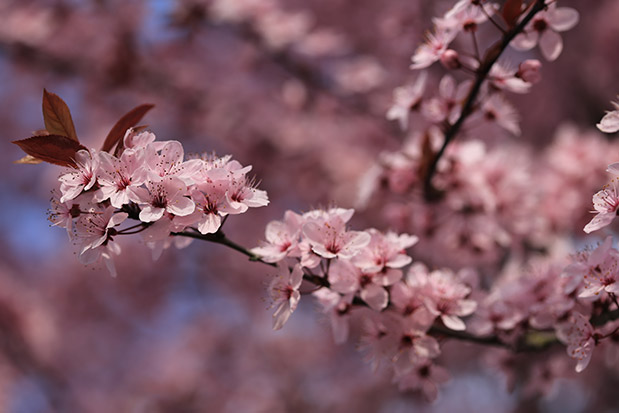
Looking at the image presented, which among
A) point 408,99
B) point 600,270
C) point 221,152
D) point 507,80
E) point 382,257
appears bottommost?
point 221,152

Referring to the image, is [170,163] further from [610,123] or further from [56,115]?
[610,123]

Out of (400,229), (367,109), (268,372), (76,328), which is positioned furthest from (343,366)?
(400,229)

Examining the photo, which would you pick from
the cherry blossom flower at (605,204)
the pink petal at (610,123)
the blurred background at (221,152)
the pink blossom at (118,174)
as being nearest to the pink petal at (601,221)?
the cherry blossom flower at (605,204)

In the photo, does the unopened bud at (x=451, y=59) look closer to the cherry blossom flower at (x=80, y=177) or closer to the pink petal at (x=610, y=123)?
the pink petal at (x=610, y=123)

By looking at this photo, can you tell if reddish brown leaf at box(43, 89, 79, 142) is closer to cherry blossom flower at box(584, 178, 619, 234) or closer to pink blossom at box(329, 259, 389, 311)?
pink blossom at box(329, 259, 389, 311)

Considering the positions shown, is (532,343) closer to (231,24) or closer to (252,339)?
(231,24)

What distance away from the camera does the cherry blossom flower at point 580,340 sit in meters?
0.97

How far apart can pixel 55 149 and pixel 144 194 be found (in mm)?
225

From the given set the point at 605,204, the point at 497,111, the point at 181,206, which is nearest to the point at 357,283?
the point at 181,206

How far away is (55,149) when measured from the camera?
98cm

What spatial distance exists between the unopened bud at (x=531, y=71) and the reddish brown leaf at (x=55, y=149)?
1052mm

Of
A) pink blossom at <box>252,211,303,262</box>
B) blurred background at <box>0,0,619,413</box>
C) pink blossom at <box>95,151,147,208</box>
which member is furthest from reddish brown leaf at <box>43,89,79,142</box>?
blurred background at <box>0,0,619,413</box>

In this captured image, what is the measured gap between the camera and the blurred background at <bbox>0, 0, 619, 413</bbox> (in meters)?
2.86

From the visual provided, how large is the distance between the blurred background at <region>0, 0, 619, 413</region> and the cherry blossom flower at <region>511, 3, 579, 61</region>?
3.82ft
